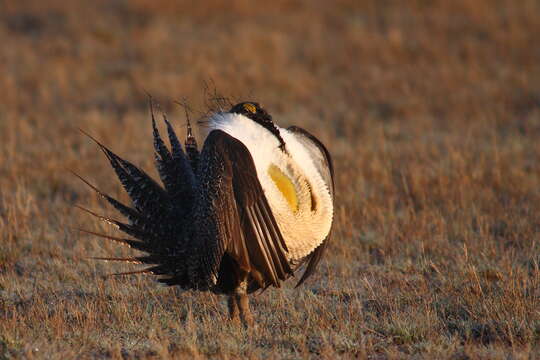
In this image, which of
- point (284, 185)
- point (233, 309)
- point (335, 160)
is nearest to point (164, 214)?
point (233, 309)

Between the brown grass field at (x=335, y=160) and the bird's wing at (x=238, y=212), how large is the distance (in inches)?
13.8

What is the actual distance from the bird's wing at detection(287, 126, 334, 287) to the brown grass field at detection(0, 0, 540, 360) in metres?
0.24

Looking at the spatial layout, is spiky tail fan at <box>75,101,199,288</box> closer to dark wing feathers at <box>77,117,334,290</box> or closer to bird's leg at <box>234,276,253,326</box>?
dark wing feathers at <box>77,117,334,290</box>

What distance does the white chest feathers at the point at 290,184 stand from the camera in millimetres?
3059

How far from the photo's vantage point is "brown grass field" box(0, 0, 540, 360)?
3348mm

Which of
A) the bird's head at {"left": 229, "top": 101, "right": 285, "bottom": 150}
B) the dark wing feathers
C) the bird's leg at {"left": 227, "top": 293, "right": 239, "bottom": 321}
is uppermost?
the bird's head at {"left": 229, "top": 101, "right": 285, "bottom": 150}

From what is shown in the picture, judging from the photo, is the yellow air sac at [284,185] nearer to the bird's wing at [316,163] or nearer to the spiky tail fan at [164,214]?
the bird's wing at [316,163]

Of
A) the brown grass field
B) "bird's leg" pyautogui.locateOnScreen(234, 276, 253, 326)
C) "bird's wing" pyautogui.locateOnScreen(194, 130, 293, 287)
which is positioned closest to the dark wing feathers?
"bird's wing" pyautogui.locateOnScreen(194, 130, 293, 287)

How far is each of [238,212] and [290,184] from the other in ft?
0.97

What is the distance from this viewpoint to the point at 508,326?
3.25 metres

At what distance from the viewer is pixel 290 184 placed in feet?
10.4

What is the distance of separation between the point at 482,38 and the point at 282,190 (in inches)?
294

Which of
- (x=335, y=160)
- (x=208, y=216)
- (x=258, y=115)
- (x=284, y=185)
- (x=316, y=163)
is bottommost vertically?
(x=208, y=216)

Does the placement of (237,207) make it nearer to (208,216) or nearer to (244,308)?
(208,216)
